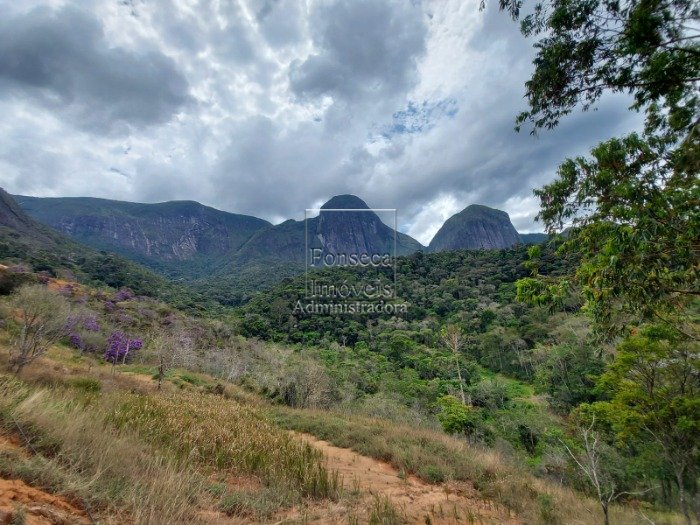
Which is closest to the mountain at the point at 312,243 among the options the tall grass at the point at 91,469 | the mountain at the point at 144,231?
the mountain at the point at 144,231

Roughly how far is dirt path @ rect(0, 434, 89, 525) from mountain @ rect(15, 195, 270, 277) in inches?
5290

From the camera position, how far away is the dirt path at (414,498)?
4.27 metres

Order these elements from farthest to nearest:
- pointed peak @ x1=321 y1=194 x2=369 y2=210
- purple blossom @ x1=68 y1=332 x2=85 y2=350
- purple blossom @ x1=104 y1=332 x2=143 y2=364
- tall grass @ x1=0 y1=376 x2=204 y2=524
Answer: pointed peak @ x1=321 y1=194 x2=369 y2=210 → purple blossom @ x1=104 y1=332 x2=143 y2=364 → purple blossom @ x1=68 y1=332 x2=85 y2=350 → tall grass @ x1=0 y1=376 x2=204 y2=524

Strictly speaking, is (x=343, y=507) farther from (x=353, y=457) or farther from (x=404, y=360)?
(x=404, y=360)

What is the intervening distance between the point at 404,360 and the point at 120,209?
194 meters

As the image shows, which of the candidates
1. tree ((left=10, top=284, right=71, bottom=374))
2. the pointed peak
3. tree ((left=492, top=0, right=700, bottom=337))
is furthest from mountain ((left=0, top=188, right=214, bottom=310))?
the pointed peak

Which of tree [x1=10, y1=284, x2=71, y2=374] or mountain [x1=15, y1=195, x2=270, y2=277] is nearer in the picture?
tree [x1=10, y1=284, x2=71, y2=374]

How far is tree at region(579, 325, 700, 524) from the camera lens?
10500 mm

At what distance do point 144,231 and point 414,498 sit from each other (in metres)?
192

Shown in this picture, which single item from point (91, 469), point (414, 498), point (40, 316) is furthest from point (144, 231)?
point (414, 498)

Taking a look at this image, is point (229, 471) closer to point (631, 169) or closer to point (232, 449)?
point (232, 449)

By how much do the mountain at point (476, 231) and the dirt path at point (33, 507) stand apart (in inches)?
6095

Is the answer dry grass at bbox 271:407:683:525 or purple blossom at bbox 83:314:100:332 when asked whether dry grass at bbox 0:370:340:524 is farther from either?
purple blossom at bbox 83:314:100:332

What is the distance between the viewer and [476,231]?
519 ft
